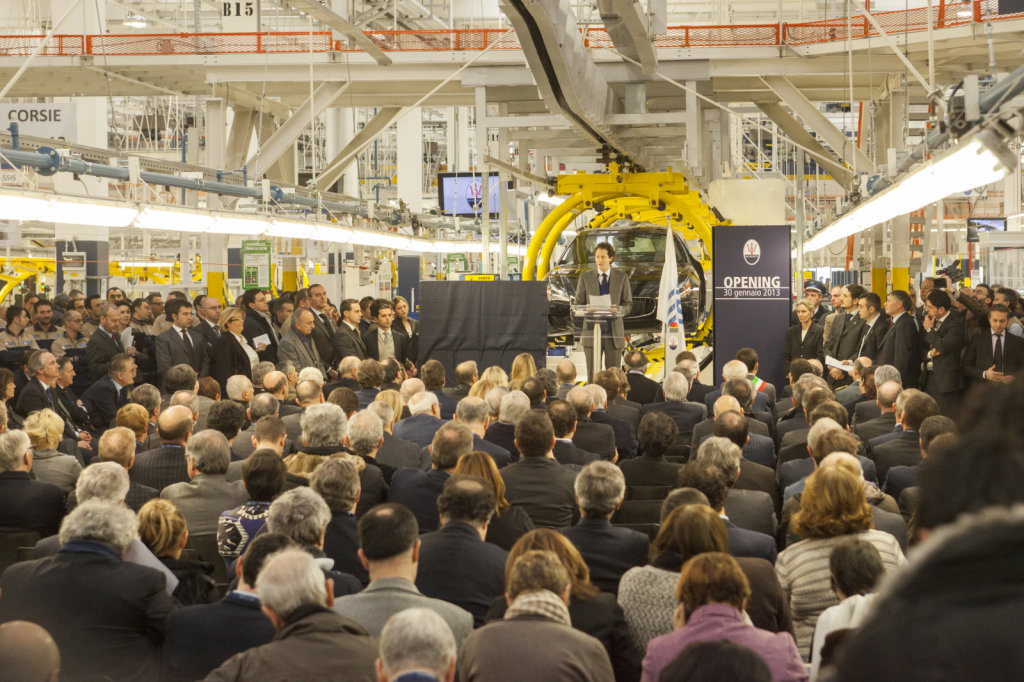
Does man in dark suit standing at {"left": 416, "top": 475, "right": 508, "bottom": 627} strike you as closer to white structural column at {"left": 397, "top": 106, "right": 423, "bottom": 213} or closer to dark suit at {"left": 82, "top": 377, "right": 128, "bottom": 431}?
dark suit at {"left": 82, "top": 377, "right": 128, "bottom": 431}

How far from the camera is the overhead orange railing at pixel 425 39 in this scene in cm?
1463

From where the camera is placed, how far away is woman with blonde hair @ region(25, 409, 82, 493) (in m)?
5.97

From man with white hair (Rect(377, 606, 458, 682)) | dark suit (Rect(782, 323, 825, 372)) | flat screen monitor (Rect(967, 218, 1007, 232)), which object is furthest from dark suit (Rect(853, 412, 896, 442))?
flat screen monitor (Rect(967, 218, 1007, 232))

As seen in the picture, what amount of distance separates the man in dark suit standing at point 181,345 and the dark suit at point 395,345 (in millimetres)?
2397

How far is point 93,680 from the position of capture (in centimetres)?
362

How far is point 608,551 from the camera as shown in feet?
14.4

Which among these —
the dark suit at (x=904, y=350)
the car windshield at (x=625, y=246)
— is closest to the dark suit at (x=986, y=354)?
the dark suit at (x=904, y=350)

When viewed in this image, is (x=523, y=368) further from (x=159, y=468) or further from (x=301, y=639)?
(x=301, y=639)

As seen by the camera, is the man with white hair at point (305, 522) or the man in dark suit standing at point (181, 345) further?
the man in dark suit standing at point (181, 345)

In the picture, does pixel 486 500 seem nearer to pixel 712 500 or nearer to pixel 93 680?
pixel 712 500

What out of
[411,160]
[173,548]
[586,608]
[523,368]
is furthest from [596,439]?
[411,160]

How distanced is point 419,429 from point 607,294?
17.0ft

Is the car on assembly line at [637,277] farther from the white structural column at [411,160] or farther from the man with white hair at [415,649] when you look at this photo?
the man with white hair at [415,649]

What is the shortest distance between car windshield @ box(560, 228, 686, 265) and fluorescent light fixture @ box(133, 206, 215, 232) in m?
6.13
